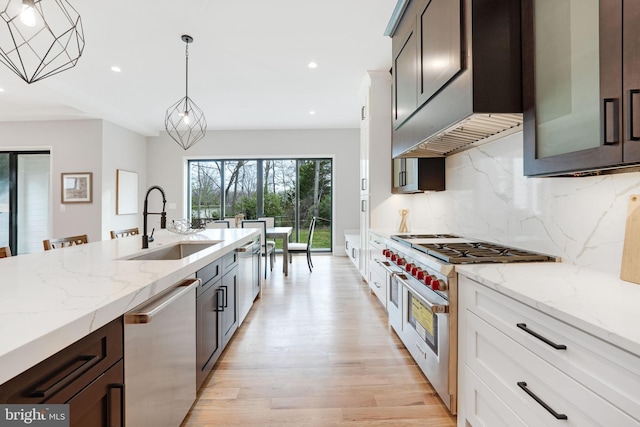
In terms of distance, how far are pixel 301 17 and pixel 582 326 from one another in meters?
3.13

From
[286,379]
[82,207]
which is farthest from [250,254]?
[82,207]

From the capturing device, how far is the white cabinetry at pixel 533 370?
0.75 metres

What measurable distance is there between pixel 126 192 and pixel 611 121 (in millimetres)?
7280

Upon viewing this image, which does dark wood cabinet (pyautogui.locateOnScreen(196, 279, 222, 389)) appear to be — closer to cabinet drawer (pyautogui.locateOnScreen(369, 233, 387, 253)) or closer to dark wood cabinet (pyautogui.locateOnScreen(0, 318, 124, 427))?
dark wood cabinet (pyautogui.locateOnScreen(0, 318, 124, 427))

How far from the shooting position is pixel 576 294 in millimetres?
1010

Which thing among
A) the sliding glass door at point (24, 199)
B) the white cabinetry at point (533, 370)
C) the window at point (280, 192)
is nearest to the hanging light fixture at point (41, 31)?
the sliding glass door at point (24, 199)

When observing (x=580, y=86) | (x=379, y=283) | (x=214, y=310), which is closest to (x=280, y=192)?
(x=379, y=283)

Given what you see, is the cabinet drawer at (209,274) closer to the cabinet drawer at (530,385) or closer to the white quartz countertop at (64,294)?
the white quartz countertop at (64,294)

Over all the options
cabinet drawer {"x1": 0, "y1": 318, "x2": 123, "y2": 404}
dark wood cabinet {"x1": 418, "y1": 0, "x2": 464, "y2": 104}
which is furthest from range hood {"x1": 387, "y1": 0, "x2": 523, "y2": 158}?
cabinet drawer {"x1": 0, "y1": 318, "x2": 123, "y2": 404}

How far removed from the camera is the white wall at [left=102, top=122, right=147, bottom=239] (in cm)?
574

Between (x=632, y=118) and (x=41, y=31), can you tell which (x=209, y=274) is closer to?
(x=632, y=118)

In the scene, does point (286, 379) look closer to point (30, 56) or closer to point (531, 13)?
point (531, 13)

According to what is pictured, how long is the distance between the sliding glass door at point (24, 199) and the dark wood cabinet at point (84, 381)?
6.51 meters

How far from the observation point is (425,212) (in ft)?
11.2
